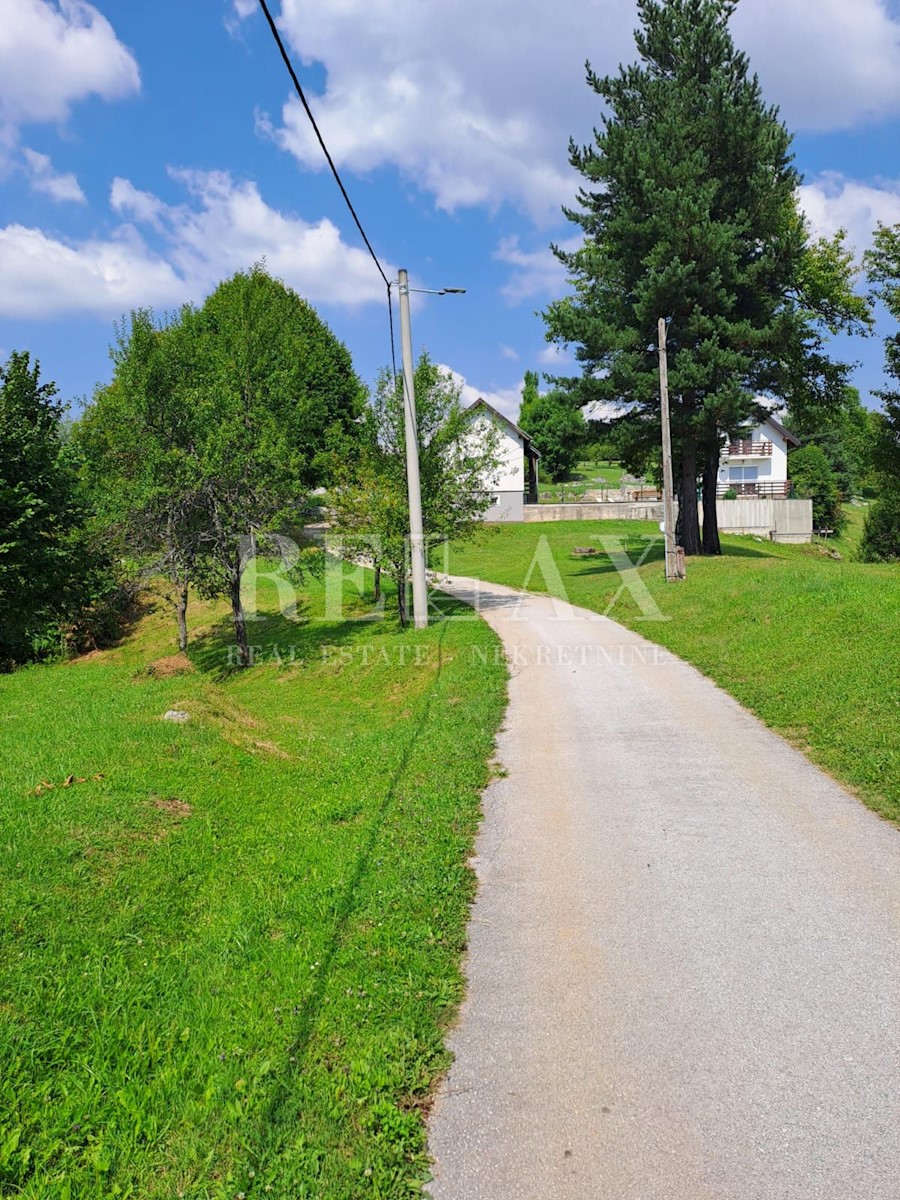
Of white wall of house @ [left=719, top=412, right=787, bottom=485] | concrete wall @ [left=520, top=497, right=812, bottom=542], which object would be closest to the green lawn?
concrete wall @ [left=520, top=497, right=812, bottom=542]

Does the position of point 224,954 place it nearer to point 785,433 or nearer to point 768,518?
point 768,518

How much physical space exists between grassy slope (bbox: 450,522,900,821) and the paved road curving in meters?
0.60

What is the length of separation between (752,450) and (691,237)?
132 feet

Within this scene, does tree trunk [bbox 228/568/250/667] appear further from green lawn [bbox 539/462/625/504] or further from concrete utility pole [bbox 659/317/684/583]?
green lawn [bbox 539/462/625/504]

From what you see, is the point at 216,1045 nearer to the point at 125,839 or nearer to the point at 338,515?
the point at 125,839

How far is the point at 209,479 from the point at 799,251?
A: 1809cm

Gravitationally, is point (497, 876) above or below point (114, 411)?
below

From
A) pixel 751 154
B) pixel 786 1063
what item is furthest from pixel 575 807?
pixel 751 154

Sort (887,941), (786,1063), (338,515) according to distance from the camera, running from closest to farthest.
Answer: (786,1063), (887,941), (338,515)

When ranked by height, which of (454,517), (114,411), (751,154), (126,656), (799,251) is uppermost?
(751,154)

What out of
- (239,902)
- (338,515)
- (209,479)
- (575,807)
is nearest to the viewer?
(239,902)

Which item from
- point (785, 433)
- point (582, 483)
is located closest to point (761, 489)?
point (785, 433)

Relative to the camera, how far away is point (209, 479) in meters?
17.4

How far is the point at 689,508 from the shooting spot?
2503cm
